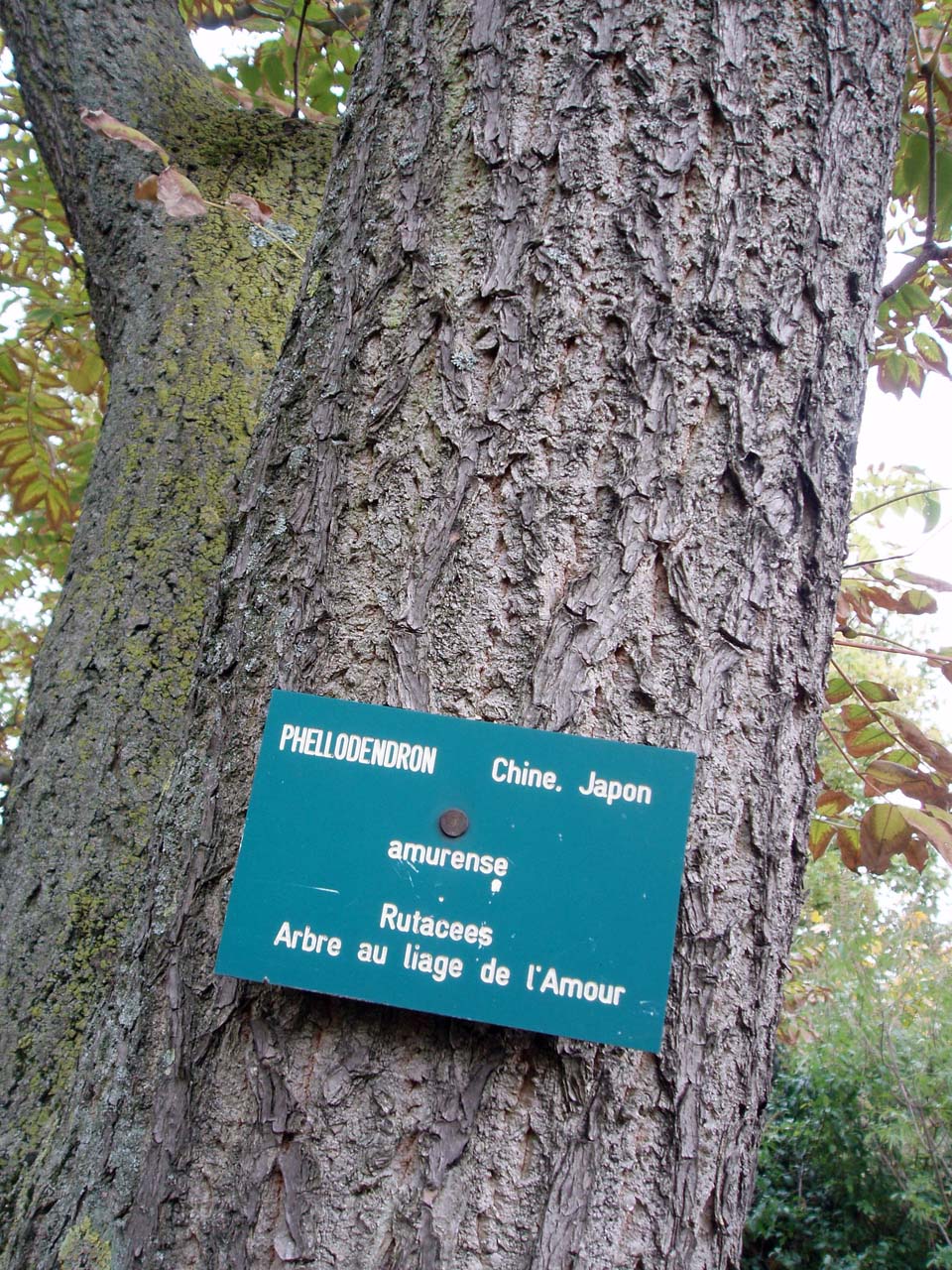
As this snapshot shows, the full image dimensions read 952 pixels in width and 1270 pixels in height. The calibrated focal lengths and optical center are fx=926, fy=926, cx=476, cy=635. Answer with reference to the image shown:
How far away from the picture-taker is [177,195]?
1.67 m

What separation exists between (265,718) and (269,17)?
2.68m

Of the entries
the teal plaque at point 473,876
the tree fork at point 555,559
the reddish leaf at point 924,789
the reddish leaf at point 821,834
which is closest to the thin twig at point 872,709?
the reddish leaf at point 924,789

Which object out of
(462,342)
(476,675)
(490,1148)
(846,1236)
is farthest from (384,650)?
(846,1236)

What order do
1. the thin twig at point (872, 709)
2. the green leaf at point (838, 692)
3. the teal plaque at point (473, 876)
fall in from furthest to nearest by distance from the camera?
1. the green leaf at point (838, 692)
2. the thin twig at point (872, 709)
3. the teal plaque at point (473, 876)

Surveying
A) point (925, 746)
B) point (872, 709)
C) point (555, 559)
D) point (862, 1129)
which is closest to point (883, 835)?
point (925, 746)

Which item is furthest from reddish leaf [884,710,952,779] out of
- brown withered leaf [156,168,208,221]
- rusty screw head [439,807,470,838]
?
brown withered leaf [156,168,208,221]

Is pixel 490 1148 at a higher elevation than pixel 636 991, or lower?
lower

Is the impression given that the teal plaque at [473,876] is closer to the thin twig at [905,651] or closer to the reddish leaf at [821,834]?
the thin twig at [905,651]

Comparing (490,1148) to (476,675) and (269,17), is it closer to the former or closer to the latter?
(476,675)

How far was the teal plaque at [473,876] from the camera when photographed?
0.76m

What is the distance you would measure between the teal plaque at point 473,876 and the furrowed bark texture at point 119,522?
0.94ft

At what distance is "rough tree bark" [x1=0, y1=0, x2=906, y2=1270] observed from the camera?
2.52 ft

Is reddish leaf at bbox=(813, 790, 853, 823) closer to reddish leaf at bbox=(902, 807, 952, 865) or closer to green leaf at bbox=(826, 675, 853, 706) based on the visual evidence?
green leaf at bbox=(826, 675, 853, 706)

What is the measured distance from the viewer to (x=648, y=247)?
3.11 feet
